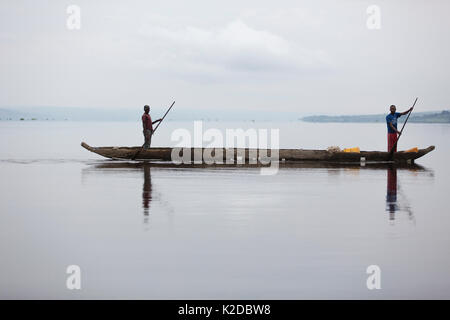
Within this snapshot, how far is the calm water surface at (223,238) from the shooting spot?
8047 mm

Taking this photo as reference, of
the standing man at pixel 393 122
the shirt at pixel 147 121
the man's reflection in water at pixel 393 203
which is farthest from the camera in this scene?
the shirt at pixel 147 121

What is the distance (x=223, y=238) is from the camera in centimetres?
1028

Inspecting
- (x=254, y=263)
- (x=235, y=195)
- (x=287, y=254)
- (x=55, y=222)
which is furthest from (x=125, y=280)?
(x=235, y=195)

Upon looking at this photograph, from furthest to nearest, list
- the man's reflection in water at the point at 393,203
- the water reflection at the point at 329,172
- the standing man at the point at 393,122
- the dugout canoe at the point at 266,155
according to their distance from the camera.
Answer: the dugout canoe at the point at 266,155, the standing man at the point at 393,122, the water reflection at the point at 329,172, the man's reflection in water at the point at 393,203

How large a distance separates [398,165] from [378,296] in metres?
16.5

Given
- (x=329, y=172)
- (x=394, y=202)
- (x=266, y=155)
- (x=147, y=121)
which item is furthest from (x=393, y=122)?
(x=394, y=202)

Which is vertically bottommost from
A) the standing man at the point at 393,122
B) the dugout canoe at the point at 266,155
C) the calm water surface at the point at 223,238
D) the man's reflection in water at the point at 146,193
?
the calm water surface at the point at 223,238

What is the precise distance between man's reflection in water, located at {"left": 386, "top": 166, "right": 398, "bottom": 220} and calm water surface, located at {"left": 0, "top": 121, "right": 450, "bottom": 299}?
0.15 ft

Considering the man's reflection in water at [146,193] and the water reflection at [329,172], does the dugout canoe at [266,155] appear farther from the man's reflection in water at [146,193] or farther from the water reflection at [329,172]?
the man's reflection in water at [146,193]

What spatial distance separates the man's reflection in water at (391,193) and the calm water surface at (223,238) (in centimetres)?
5

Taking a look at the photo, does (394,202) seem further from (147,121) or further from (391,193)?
(147,121)

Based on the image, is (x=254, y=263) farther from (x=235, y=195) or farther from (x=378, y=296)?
(x=235, y=195)

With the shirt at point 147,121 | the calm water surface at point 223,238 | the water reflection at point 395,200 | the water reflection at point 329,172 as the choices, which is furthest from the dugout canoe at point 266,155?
the calm water surface at point 223,238

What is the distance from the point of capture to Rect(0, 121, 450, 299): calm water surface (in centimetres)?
805
